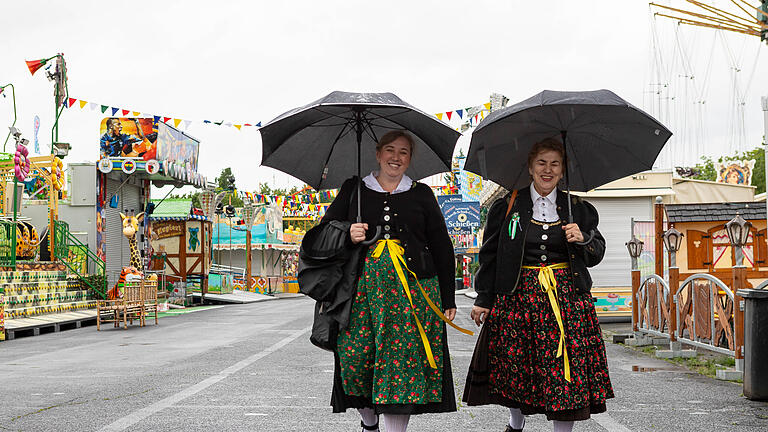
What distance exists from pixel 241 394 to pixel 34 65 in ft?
70.8

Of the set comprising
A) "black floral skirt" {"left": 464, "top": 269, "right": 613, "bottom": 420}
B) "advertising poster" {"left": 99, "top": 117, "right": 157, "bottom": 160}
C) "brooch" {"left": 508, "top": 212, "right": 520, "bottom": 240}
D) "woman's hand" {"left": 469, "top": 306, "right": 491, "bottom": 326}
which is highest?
"advertising poster" {"left": 99, "top": 117, "right": 157, "bottom": 160}

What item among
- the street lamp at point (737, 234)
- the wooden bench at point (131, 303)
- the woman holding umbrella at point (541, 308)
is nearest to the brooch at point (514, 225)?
the woman holding umbrella at point (541, 308)

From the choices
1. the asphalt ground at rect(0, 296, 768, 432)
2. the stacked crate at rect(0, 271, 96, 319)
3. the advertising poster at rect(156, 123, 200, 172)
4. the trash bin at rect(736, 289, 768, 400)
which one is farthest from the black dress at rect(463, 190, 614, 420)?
the advertising poster at rect(156, 123, 200, 172)

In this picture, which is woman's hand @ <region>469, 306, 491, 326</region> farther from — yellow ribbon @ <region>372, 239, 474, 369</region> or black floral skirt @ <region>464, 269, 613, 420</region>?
yellow ribbon @ <region>372, 239, 474, 369</region>

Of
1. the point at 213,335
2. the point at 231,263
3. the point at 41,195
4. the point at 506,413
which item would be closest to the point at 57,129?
the point at 41,195

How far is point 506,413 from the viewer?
659 cm

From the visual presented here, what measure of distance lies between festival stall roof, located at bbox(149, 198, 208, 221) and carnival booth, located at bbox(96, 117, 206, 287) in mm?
2431

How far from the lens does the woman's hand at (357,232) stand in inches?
176

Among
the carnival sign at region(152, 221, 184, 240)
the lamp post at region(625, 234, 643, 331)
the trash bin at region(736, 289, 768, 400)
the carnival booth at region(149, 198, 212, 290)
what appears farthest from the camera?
the carnival sign at region(152, 221, 184, 240)

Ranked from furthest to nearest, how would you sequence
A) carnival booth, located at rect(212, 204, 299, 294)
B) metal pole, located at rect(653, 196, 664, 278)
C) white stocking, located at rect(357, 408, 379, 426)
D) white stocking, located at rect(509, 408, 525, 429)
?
carnival booth, located at rect(212, 204, 299, 294), metal pole, located at rect(653, 196, 664, 278), white stocking, located at rect(509, 408, 525, 429), white stocking, located at rect(357, 408, 379, 426)

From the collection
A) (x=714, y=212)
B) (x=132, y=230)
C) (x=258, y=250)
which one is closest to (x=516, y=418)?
(x=714, y=212)

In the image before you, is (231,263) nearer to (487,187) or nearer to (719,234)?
(487,187)

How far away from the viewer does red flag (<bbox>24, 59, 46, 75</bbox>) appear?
25.7m

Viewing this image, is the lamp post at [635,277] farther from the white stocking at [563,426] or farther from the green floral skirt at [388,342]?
the green floral skirt at [388,342]
